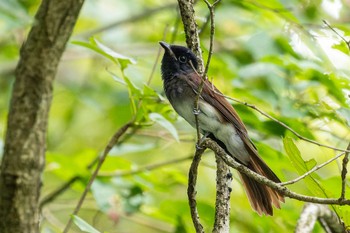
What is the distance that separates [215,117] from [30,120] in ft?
5.64

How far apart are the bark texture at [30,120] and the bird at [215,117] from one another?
1.31 m

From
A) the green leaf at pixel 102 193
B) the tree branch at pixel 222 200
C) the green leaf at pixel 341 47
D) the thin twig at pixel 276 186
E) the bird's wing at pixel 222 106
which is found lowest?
the green leaf at pixel 102 193

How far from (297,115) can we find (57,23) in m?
1.91

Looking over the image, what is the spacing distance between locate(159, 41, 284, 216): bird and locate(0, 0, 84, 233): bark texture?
131 centimetres

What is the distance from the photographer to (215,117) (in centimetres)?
354

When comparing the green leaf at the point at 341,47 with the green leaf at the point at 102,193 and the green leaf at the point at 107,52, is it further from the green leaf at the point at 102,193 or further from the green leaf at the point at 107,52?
the green leaf at the point at 102,193

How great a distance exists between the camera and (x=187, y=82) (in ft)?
11.9

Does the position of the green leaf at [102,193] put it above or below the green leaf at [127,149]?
below

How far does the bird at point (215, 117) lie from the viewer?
10.6ft

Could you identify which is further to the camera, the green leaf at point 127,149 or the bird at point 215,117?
the green leaf at point 127,149

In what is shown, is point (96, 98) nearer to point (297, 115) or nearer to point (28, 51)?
Result: point (297, 115)

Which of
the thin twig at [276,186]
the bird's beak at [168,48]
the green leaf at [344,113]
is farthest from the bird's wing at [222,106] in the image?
the thin twig at [276,186]

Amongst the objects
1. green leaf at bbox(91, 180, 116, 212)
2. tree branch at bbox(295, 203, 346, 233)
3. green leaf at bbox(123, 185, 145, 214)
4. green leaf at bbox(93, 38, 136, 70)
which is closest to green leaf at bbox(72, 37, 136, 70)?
green leaf at bbox(93, 38, 136, 70)

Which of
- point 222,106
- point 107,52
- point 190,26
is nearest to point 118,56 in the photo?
point 107,52
